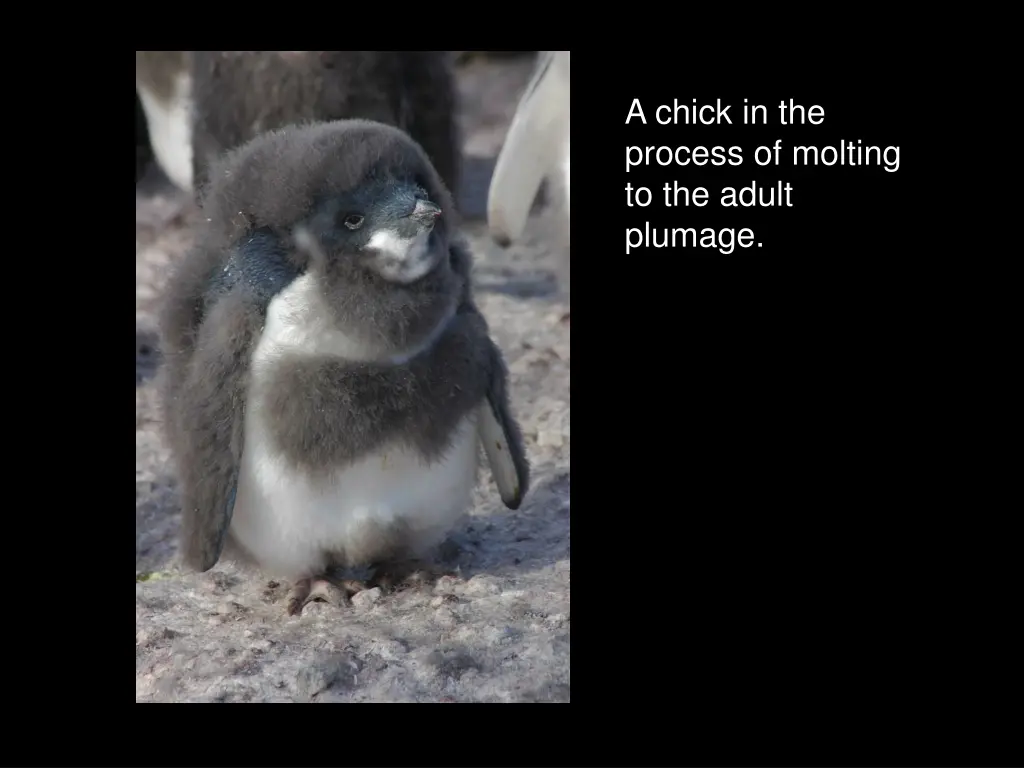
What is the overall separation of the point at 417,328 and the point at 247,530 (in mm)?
431

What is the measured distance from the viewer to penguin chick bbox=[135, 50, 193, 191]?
4113 millimetres

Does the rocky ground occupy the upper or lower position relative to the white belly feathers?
lower

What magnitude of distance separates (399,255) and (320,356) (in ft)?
0.61

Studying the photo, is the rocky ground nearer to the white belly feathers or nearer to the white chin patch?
the white belly feathers

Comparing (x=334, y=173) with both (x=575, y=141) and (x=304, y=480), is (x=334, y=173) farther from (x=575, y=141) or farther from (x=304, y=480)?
(x=575, y=141)

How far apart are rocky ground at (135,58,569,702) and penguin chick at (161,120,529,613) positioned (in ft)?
0.34

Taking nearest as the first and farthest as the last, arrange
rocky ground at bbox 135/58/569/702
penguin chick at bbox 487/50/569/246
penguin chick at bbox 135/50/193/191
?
rocky ground at bbox 135/58/569/702
penguin chick at bbox 487/50/569/246
penguin chick at bbox 135/50/193/191

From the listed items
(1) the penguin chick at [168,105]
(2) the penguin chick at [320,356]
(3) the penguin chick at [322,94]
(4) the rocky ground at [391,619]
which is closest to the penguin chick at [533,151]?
(3) the penguin chick at [322,94]

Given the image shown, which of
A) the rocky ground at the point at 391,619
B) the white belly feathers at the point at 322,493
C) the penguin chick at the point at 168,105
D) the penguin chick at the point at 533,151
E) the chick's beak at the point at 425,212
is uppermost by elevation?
the penguin chick at the point at 168,105

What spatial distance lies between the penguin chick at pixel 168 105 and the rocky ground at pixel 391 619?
143 cm

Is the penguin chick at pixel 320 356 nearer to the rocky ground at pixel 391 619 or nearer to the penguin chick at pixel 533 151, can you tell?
the rocky ground at pixel 391 619

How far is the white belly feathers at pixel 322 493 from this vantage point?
74.2 inches

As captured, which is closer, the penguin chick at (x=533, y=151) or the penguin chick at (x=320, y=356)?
the penguin chick at (x=320, y=356)

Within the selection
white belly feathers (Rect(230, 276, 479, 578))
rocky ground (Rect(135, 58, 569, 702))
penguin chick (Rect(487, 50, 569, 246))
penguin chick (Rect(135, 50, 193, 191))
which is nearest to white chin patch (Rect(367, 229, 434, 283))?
white belly feathers (Rect(230, 276, 479, 578))
